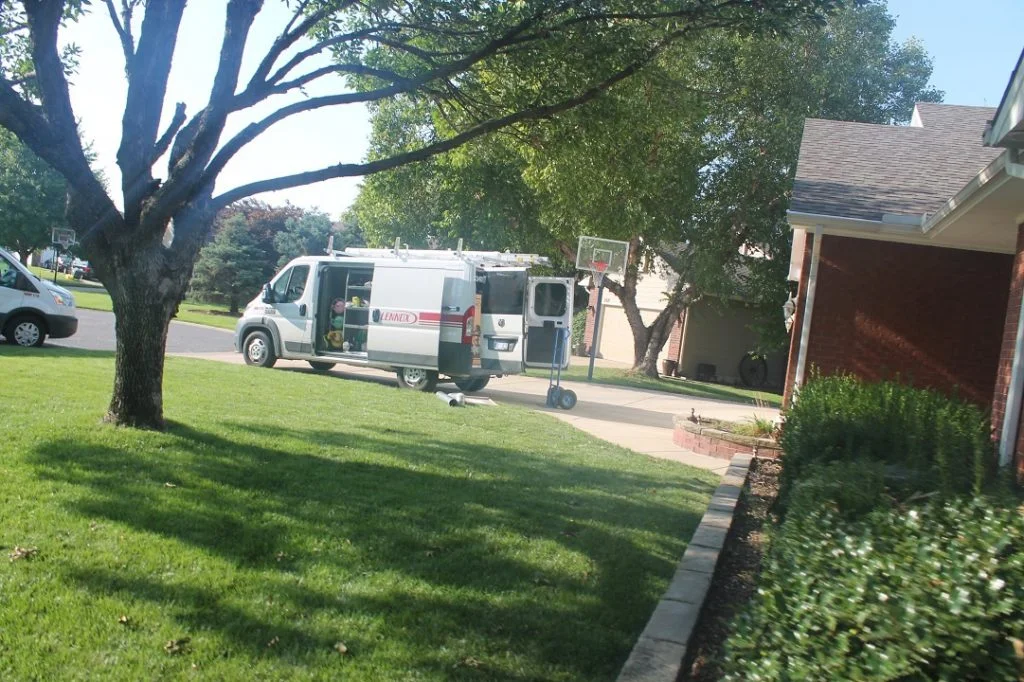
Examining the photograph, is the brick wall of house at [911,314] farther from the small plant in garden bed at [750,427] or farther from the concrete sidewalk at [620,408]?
the concrete sidewalk at [620,408]

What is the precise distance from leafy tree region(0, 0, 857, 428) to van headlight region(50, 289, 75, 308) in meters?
7.39

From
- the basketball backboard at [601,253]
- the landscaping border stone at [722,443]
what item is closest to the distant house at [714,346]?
the basketball backboard at [601,253]

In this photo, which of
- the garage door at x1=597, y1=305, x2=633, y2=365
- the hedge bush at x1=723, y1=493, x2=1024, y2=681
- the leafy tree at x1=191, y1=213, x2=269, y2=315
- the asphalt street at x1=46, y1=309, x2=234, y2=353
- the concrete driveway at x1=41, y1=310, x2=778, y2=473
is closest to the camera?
the hedge bush at x1=723, y1=493, x2=1024, y2=681

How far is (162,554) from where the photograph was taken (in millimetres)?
4891

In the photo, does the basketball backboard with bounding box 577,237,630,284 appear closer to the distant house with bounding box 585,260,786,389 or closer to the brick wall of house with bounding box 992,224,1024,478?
the brick wall of house with bounding box 992,224,1024,478

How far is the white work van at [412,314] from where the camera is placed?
15438 millimetres

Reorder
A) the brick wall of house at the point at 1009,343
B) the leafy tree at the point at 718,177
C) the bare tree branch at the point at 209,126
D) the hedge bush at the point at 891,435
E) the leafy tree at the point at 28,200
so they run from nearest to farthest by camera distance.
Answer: the hedge bush at the point at 891,435 < the brick wall of house at the point at 1009,343 < the bare tree branch at the point at 209,126 < the leafy tree at the point at 718,177 < the leafy tree at the point at 28,200

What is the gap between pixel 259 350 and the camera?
17.6 meters

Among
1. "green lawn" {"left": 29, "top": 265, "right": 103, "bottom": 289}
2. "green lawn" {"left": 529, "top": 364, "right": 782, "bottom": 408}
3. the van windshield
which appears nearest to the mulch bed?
the van windshield

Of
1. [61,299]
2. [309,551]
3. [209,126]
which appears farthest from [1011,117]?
[61,299]

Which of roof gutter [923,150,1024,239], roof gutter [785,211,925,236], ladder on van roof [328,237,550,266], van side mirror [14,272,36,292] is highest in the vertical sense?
roof gutter [785,211,925,236]

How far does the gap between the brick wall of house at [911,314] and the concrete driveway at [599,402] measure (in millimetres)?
2101

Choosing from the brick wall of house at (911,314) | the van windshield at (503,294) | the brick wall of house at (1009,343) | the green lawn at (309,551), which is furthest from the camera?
the van windshield at (503,294)

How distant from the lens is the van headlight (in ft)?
52.4
